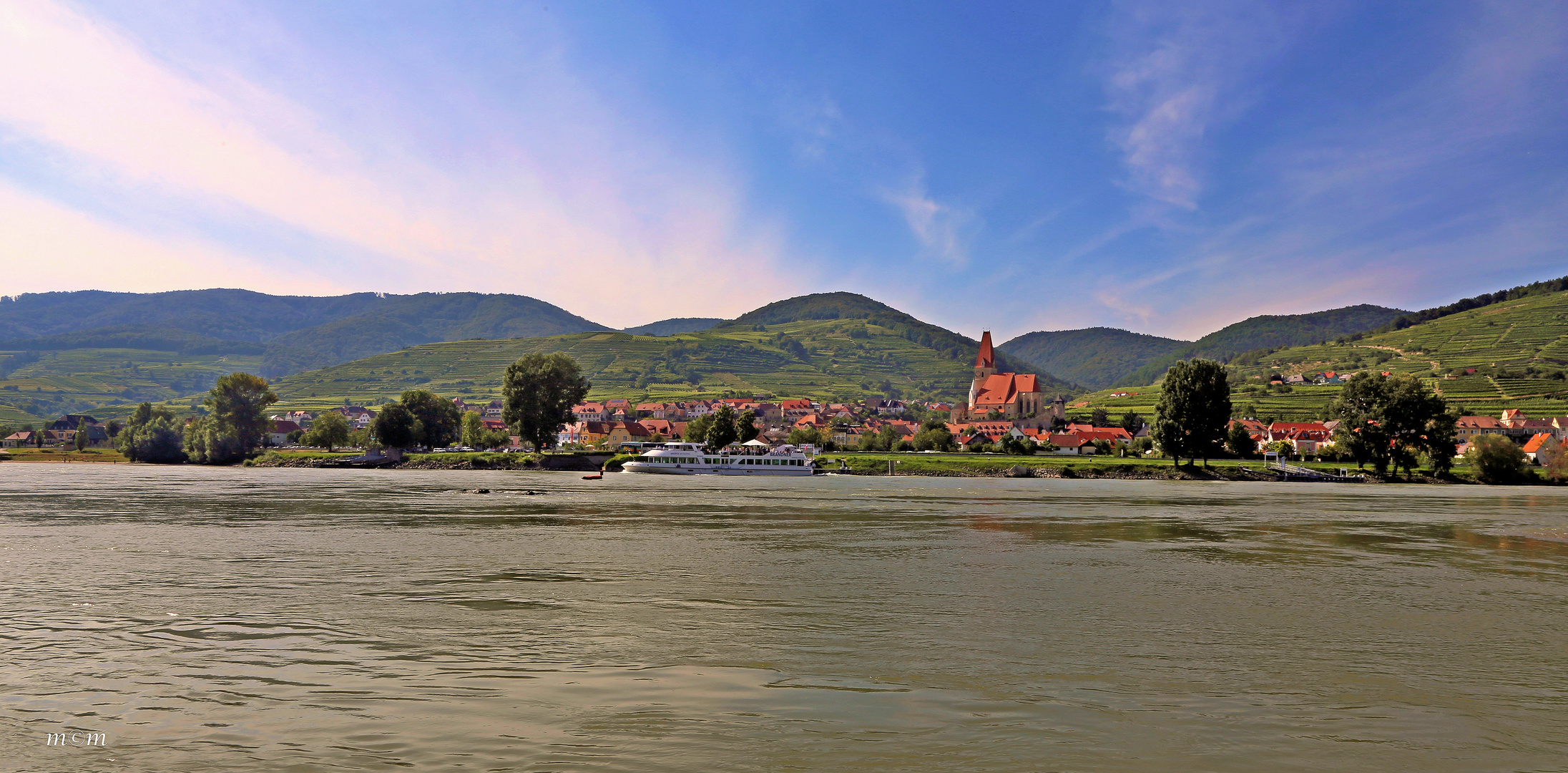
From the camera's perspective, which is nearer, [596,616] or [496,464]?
[596,616]

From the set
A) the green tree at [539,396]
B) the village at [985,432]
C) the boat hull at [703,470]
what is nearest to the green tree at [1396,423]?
the village at [985,432]

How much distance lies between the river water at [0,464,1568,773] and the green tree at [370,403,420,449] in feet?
257

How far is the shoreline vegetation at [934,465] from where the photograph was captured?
78.8m

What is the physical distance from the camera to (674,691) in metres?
9.39

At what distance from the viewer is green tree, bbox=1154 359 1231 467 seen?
80.9 meters

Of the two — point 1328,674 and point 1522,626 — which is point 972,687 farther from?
point 1522,626

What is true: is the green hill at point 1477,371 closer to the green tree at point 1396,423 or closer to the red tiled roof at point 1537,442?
the red tiled roof at point 1537,442

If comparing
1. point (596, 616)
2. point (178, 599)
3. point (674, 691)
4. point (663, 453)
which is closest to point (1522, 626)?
point (674, 691)

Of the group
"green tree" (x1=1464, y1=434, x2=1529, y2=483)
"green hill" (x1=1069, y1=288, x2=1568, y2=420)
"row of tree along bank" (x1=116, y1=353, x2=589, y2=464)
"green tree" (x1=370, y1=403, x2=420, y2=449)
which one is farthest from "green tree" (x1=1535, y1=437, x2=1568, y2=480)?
"green tree" (x1=370, y1=403, x2=420, y2=449)

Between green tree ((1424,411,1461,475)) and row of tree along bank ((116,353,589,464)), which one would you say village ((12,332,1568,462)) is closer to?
row of tree along bank ((116,353,589,464))

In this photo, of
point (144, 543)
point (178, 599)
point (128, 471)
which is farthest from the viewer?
point (128, 471)

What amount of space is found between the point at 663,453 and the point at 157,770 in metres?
83.7

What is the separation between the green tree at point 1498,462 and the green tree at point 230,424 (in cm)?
12336

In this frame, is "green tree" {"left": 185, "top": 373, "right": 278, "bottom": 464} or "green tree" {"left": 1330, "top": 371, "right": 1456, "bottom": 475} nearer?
"green tree" {"left": 1330, "top": 371, "right": 1456, "bottom": 475}
